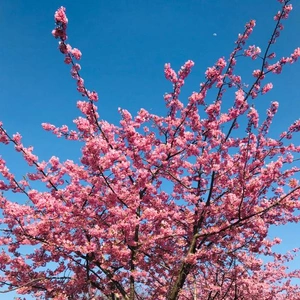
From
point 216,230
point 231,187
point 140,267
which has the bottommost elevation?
point 140,267

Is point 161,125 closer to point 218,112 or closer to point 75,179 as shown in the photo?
point 218,112

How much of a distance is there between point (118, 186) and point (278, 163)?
3.77m

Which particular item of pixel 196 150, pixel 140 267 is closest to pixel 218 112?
pixel 196 150

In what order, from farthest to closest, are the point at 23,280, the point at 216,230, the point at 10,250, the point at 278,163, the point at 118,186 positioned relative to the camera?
the point at 10,250 → the point at 23,280 → the point at 118,186 → the point at 216,230 → the point at 278,163

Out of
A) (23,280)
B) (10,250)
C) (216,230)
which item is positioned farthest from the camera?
(10,250)

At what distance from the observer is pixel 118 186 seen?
8.34 meters

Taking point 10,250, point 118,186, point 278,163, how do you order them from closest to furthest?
Result: point 278,163
point 118,186
point 10,250

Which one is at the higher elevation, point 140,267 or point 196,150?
point 196,150

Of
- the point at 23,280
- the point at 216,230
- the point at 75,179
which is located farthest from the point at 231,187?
the point at 23,280

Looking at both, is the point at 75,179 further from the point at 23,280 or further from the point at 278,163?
the point at 278,163

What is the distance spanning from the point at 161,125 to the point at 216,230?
Result: 3576 millimetres

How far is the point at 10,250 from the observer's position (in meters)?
9.52

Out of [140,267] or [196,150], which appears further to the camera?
[196,150]

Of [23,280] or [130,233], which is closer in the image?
[130,233]
